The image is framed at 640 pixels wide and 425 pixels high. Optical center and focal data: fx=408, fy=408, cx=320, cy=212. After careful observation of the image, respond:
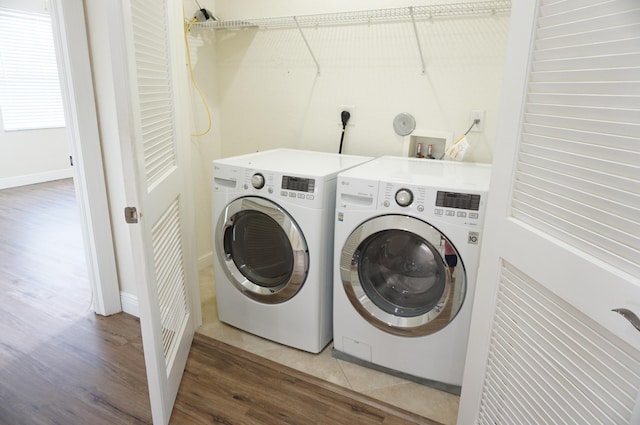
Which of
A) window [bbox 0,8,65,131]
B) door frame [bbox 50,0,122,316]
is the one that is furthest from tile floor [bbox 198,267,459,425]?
window [bbox 0,8,65,131]

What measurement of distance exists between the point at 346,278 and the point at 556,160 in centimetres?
105

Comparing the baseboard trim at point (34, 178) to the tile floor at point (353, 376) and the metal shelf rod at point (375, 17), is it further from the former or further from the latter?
the tile floor at point (353, 376)

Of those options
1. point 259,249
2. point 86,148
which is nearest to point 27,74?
point 86,148

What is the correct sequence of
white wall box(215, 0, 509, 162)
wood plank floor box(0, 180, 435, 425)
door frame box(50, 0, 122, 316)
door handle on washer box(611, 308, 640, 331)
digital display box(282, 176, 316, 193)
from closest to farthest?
door handle on washer box(611, 308, 640, 331) < wood plank floor box(0, 180, 435, 425) < digital display box(282, 176, 316, 193) < door frame box(50, 0, 122, 316) < white wall box(215, 0, 509, 162)

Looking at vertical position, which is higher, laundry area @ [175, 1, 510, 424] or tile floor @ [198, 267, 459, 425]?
laundry area @ [175, 1, 510, 424]

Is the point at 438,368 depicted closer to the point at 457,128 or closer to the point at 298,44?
the point at 457,128

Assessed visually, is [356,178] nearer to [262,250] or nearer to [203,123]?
[262,250]

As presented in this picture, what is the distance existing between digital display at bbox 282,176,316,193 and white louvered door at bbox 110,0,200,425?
0.48 metres

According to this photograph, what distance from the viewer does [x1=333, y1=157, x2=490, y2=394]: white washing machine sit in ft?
5.18

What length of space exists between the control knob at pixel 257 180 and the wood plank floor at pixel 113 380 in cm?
84

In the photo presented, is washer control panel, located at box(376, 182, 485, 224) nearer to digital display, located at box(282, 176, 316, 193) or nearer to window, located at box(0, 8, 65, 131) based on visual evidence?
digital display, located at box(282, 176, 316, 193)

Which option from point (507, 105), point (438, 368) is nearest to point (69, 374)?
point (438, 368)

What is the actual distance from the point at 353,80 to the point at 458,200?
1.16 metres

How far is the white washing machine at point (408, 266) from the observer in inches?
62.2
